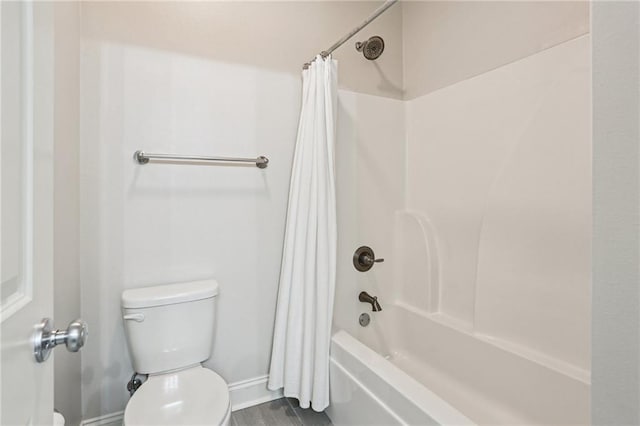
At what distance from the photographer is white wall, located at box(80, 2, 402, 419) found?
55.0 inches

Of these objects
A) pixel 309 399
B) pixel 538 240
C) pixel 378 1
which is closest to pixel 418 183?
pixel 538 240

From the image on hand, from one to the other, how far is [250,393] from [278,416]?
0.21m

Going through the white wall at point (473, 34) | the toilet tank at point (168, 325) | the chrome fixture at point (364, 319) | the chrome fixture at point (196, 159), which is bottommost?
the chrome fixture at point (364, 319)

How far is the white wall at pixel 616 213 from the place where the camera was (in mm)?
373

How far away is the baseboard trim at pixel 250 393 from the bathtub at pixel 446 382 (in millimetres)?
411

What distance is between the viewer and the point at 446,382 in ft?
5.52

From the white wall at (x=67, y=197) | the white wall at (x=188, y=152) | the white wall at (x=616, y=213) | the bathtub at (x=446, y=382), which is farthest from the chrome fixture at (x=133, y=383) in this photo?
the white wall at (x=616, y=213)

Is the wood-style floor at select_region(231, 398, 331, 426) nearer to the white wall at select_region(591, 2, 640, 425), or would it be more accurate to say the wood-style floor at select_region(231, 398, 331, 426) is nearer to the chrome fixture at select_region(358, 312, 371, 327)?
the chrome fixture at select_region(358, 312, 371, 327)

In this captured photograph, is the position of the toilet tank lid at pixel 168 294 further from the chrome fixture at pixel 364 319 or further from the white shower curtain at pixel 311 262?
the chrome fixture at pixel 364 319

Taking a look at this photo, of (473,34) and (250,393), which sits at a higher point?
(473,34)

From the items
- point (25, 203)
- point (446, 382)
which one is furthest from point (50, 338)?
point (446, 382)

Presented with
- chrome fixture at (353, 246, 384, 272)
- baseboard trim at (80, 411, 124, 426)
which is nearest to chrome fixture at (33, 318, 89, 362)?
baseboard trim at (80, 411, 124, 426)

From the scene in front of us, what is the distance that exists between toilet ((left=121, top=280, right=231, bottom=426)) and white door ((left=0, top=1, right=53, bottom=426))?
2.11 ft

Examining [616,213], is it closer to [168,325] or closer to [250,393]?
[168,325]
